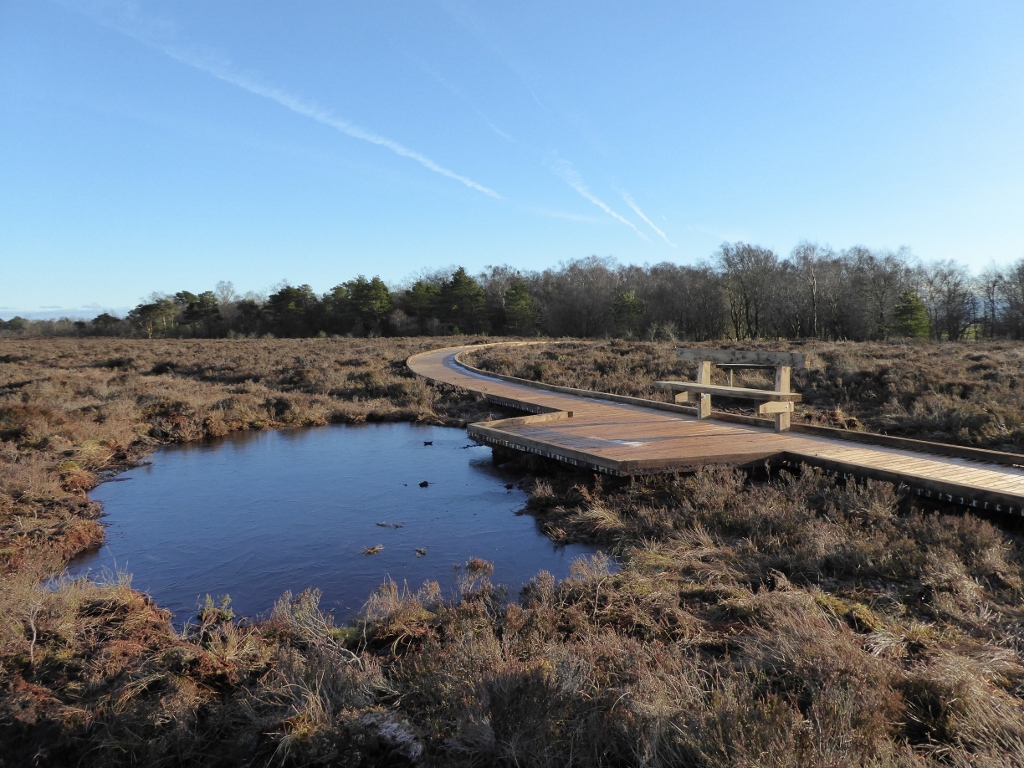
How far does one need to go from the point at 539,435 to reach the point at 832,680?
7.81 metres

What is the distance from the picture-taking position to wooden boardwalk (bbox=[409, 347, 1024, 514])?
296 inches

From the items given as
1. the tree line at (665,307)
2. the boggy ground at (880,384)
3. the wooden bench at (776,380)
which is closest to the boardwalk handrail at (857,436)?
the wooden bench at (776,380)

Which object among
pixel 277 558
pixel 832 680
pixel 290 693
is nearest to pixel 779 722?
pixel 832 680

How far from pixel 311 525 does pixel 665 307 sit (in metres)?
58.9

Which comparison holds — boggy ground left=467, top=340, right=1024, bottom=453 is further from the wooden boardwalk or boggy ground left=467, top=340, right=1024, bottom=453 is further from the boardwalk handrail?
the wooden boardwalk

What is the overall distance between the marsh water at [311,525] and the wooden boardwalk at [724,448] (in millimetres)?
1162

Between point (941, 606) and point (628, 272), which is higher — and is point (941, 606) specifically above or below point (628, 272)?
below

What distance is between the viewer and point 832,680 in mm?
3680

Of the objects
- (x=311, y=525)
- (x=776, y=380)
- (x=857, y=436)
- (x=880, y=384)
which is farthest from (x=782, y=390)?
(x=880, y=384)

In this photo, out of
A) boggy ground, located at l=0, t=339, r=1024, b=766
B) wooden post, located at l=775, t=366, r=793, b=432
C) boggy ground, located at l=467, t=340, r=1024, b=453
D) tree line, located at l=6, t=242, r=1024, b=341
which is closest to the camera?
boggy ground, located at l=0, t=339, r=1024, b=766

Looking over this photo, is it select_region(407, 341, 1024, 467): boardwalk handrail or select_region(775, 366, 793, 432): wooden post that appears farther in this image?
select_region(775, 366, 793, 432): wooden post

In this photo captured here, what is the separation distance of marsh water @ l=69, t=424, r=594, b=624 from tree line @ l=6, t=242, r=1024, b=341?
45269 mm

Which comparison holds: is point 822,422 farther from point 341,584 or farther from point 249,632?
point 249,632

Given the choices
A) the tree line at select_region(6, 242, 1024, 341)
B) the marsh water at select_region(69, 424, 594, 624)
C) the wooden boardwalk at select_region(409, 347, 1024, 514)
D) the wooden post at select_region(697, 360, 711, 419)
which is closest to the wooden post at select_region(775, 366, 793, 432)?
the wooden boardwalk at select_region(409, 347, 1024, 514)
